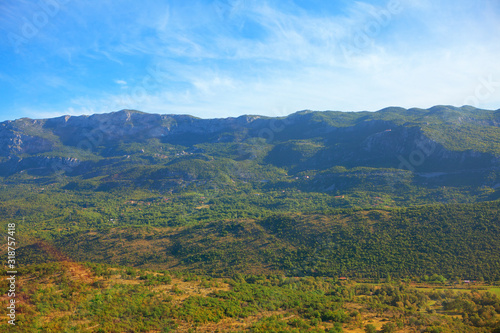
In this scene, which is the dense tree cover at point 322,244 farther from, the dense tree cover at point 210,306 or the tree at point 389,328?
the tree at point 389,328

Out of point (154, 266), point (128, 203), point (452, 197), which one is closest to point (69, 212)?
point (128, 203)

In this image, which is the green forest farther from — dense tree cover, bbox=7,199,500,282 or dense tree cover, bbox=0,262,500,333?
dense tree cover, bbox=7,199,500,282

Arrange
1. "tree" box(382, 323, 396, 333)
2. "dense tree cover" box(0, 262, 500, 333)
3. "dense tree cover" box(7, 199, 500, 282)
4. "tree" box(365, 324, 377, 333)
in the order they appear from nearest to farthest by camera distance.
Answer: "dense tree cover" box(0, 262, 500, 333), "tree" box(365, 324, 377, 333), "tree" box(382, 323, 396, 333), "dense tree cover" box(7, 199, 500, 282)

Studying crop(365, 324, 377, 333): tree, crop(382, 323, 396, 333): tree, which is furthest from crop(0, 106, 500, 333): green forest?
crop(382, 323, 396, 333): tree

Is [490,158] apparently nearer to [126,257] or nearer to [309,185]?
[309,185]

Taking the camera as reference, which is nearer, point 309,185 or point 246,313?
point 246,313

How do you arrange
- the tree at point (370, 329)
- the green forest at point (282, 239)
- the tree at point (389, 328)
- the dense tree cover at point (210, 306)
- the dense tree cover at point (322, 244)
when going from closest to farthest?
1. the dense tree cover at point (210, 306)
2. the tree at point (370, 329)
3. the tree at point (389, 328)
4. the green forest at point (282, 239)
5. the dense tree cover at point (322, 244)

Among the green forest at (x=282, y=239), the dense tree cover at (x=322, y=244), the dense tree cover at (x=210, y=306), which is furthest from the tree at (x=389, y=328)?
the dense tree cover at (x=322, y=244)

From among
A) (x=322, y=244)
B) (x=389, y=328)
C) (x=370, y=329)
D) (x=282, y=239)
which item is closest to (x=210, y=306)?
(x=370, y=329)

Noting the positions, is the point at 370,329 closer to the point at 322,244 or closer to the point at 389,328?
the point at 389,328

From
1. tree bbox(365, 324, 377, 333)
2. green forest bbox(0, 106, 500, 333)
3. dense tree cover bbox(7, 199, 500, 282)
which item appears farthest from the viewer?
dense tree cover bbox(7, 199, 500, 282)

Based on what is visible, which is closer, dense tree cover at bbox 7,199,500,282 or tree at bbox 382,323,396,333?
tree at bbox 382,323,396,333
